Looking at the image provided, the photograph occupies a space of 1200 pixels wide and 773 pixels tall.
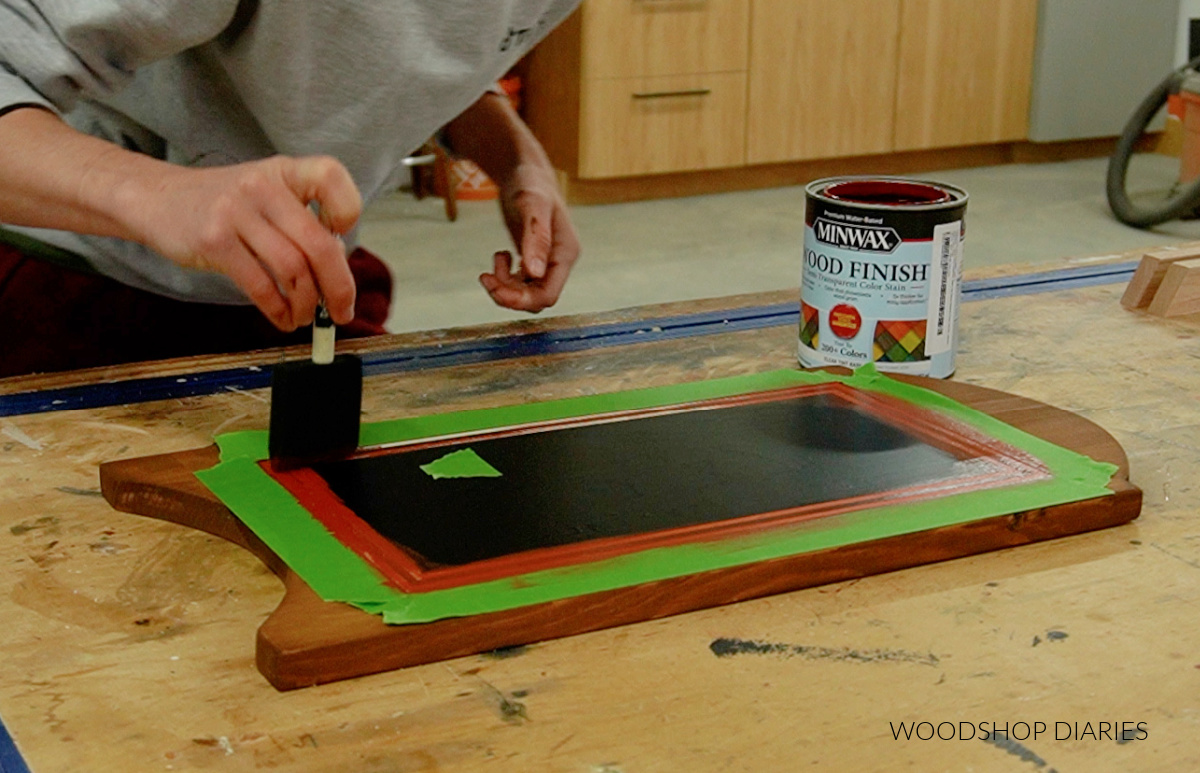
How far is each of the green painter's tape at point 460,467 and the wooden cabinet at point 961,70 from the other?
3.42 metres

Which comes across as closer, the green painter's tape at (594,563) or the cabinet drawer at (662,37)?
the green painter's tape at (594,563)

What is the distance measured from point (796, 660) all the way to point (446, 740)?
157mm

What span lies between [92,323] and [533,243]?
1.20 feet

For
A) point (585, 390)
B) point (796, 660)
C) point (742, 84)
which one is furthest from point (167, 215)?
point (742, 84)

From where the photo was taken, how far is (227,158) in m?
1.09

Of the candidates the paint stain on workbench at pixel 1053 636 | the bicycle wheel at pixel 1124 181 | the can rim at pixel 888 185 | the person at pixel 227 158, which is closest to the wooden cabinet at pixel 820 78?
the bicycle wheel at pixel 1124 181

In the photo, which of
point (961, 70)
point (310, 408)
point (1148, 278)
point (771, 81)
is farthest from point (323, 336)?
point (961, 70)

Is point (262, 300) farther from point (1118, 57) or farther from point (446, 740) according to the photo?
point (1118, 57)

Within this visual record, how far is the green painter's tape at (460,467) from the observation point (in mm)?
758

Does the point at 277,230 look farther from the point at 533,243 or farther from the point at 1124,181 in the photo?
the point at 1124,181

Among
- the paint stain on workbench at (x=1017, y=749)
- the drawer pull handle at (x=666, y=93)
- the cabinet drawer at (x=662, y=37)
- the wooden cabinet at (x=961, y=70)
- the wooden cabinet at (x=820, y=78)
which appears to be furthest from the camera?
the wooden cabinet at (x=961, y=70)

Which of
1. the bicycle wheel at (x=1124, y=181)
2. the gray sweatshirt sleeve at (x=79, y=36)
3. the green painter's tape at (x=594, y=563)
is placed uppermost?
the gray sweatshirt sleeve at (x=79, y=36)

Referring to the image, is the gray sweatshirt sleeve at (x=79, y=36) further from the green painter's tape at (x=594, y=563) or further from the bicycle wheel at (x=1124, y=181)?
the bicycle wheel at (x=1124, y=181)

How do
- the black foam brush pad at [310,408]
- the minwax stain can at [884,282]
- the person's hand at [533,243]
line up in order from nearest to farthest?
the black foam brush pad at [310,408] < the minwax stain can at [884,282] < the person's hand at [533,243]
